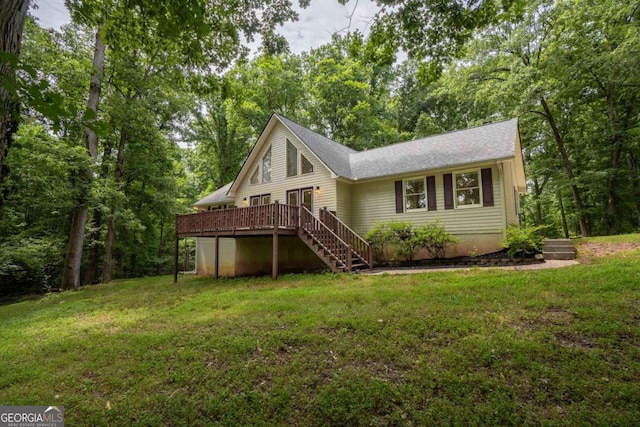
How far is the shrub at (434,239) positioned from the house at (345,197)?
1.58 feet

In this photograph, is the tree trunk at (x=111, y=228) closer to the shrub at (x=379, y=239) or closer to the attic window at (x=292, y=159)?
the attic window at (x=292, y=159)

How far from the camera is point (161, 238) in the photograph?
26.2m

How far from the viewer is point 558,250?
9.02 metres

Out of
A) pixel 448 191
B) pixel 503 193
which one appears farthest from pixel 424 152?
pixel 503 193

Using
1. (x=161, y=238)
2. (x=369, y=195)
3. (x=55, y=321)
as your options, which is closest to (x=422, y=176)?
(x=369, y=195)

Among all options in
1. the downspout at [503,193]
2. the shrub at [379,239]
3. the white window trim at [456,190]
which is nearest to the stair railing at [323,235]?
the shrub at [379,239]

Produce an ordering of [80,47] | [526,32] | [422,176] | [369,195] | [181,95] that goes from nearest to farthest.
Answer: [422,176]
[369,195]
[80,47]
[526,32]
[181,95]

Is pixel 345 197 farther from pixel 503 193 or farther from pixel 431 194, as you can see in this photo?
pixel 503 193

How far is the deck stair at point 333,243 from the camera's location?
33.4 feet

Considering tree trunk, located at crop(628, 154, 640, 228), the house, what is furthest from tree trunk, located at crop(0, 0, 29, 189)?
tree trunk, located at crop(628, 154, 640, 228)

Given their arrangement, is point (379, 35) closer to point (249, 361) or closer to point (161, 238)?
point (249, 361)

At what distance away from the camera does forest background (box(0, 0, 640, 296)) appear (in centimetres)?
522

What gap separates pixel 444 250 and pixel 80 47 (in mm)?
18981

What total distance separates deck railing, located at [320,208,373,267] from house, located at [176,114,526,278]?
0.13ft
